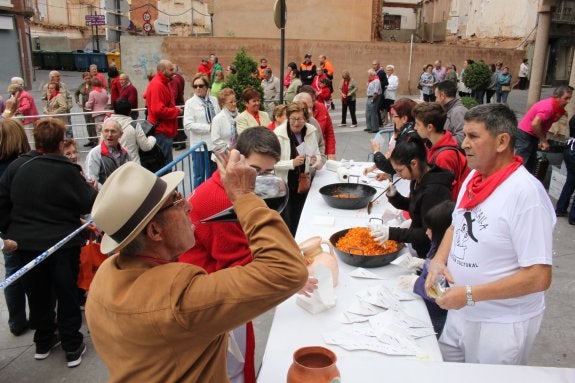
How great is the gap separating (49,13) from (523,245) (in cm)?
5475

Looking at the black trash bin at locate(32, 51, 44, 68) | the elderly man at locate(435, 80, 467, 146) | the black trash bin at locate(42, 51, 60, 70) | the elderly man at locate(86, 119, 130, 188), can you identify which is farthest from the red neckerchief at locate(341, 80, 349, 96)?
the black trash bin at locate(32, 51, 44, 68)

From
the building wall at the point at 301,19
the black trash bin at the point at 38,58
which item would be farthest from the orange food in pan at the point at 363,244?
the black trash bin at the point at 38,58

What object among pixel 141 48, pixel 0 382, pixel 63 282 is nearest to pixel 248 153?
pixel 63 282

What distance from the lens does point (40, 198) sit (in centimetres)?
358

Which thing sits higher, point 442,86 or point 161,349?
point 442,86

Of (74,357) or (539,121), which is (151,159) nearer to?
(74,357)

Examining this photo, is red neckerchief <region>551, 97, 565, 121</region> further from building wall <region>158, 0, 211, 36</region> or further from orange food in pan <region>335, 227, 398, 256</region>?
building wall <region>158, 0, 211, 36</region>

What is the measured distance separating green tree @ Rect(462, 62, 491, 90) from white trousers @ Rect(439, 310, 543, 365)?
16098mm

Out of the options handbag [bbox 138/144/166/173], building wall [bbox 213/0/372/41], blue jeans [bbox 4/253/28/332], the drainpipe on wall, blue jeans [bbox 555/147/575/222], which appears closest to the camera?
blue jeans [bbox 4/253/28/332]

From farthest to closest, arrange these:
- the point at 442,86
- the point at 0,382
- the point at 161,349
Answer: the point at 442,86 → the point at 0,382 → the point at 161,349

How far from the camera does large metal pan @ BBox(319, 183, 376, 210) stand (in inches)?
173

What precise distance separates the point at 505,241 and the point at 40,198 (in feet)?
10.6

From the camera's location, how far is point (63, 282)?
12.4 feet

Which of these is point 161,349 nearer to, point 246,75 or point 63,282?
point 63,282
